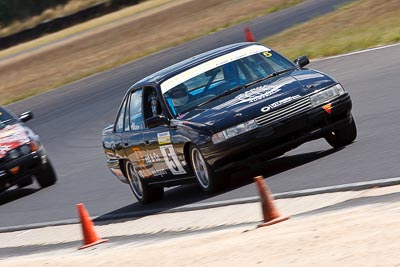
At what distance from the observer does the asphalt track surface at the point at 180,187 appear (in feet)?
35.1

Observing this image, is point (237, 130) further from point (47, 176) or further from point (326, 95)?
point (47, 176)

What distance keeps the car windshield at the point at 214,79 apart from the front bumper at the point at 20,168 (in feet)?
14.9

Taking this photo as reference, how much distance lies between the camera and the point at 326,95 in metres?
11.2

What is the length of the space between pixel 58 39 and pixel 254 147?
123 feet

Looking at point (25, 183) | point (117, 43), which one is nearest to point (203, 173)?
point (25, 183)

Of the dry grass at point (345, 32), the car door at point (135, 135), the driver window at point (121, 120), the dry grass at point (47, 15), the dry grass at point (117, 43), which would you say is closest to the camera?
the car door at point (135, 135)

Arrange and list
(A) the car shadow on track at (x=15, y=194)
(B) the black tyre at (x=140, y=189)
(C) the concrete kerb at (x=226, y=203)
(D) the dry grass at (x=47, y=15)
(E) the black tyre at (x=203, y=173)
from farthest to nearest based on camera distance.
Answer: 1. (D) the dry grass at (x=47, y=15)
2. (A) the car shadow on track at (x=15, y=194)
3. (B) the black tyre at (x=140, y=189)
4. (E) the black tyre at (x=203, y=173)
5. (C) the concrete kerb at (x=226, y=203)

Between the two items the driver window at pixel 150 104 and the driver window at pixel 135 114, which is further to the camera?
the driver window at pixel 135 114

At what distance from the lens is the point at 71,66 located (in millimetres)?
35438

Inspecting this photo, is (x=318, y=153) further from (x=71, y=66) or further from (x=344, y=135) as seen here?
(x=71, y=66)

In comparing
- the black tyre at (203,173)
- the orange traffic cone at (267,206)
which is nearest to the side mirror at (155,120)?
the black tyre at (203,173)

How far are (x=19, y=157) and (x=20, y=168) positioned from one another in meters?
0.17

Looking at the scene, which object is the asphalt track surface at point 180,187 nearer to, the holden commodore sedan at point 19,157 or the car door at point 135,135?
the holden commodore sedan at point 19,157

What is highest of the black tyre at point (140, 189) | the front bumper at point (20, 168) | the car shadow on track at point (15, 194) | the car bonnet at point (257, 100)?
the car bonnet at point (257, 100)
